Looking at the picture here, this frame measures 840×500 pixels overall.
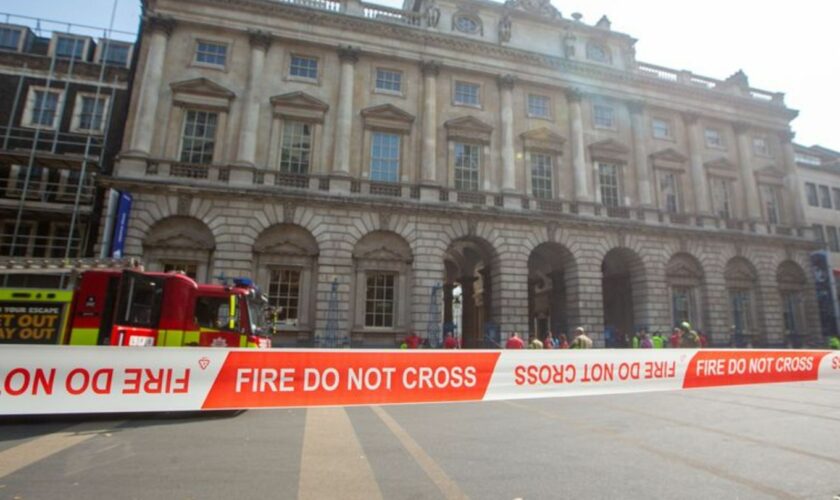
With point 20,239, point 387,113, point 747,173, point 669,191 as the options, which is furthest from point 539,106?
point 20,239

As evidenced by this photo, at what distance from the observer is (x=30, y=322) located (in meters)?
9.72

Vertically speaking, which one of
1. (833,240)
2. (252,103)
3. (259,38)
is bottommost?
(833,240)

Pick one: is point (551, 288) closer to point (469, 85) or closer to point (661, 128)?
point (661, 128)

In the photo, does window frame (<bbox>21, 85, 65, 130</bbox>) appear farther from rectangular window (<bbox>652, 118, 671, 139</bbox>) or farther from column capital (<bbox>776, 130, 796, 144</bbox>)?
column capital (<bbox>776, 130, 796, 144</bbox>)

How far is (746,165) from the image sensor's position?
2934 cm

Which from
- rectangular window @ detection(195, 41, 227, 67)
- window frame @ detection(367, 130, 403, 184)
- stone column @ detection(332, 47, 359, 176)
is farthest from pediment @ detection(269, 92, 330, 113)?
rectangular window @ detection(195, 41, 227, 67)

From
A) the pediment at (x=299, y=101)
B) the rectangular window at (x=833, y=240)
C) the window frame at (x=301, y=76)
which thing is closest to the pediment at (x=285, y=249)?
the pediment at (x=299, y=101)

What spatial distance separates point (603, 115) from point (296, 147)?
17.8 metres

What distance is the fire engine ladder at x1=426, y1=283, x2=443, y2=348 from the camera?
20688 mm

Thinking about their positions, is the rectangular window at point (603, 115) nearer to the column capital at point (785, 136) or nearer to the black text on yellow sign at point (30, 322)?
the column capital at point (785, 136)

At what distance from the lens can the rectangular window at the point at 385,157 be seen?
75.6 feet

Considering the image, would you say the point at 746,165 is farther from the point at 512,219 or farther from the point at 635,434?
the point at 635,434

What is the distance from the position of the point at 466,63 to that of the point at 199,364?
2237 cm

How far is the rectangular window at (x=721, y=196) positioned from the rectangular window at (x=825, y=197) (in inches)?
550
